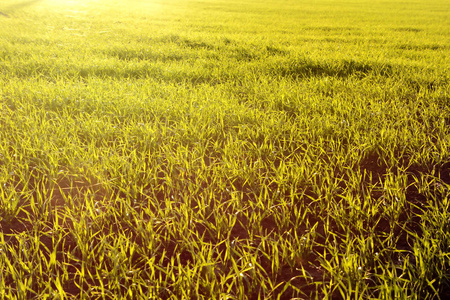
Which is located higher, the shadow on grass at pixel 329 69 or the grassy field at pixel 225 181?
the shadow on grass at pixel 329 69

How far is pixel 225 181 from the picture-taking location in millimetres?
2342

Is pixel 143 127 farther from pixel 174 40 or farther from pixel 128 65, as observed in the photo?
pixel 174 40

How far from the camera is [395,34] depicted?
10.5m

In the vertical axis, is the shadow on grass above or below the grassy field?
above

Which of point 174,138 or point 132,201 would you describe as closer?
point 132,201

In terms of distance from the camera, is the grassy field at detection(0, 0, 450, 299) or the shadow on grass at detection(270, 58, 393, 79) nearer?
the grassy field at detection(0, 0, 450, 299)

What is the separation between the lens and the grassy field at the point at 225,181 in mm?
1562

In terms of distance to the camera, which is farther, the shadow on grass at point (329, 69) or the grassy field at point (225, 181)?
the shadow on grass at point (329, 69)

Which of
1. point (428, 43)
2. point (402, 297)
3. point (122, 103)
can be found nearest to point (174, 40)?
point (122, 103)

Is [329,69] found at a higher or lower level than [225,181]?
higher

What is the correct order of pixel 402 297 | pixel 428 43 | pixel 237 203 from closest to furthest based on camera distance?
pixel 402 297 < pixel 237 203 < pixel 428 43

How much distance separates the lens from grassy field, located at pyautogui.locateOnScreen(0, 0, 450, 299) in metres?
1.56

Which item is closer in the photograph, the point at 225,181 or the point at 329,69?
the point at 225,181

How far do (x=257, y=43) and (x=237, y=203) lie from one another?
662 cm
